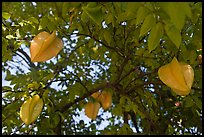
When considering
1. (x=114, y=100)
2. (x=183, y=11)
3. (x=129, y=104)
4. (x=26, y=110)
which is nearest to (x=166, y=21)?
(x=183, y=11)

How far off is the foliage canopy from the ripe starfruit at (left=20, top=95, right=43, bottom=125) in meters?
0.15

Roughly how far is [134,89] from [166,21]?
2225mm

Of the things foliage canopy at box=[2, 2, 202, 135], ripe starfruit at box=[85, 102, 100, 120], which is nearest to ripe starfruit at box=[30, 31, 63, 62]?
foliage canopy at box=[2, 2, 202, 135]

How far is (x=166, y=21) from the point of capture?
1510mm

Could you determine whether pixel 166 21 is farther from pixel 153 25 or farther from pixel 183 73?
pixel 183 73

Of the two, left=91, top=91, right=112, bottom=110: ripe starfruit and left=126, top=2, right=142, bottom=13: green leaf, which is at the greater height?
left=91, top=91, right=112, bottom=110: ripe starfruit

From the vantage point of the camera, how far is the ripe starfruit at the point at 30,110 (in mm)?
2771

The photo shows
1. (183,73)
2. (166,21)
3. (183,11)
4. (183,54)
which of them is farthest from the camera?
(183,54)

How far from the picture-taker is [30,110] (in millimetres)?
2781

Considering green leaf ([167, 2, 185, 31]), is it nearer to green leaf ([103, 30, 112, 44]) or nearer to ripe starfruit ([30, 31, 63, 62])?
ripe starfruit ([30, 31, 63, 62])

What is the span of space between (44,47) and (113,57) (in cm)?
154

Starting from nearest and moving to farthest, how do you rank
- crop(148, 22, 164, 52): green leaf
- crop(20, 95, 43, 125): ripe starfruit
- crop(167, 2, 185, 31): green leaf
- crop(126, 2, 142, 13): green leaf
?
crop(167, 2, 185, 31): green leaf < crop(126, 2, 142, 13): green leaf < crop(148, 22, 164, 52): green leaf < crop(20, 95, 43, 125): ripe starfruit

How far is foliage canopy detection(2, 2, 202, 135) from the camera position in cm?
166

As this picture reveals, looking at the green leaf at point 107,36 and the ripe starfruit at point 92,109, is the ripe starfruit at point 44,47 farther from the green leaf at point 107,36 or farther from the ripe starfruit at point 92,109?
the ripe starfruit at point 92,109
